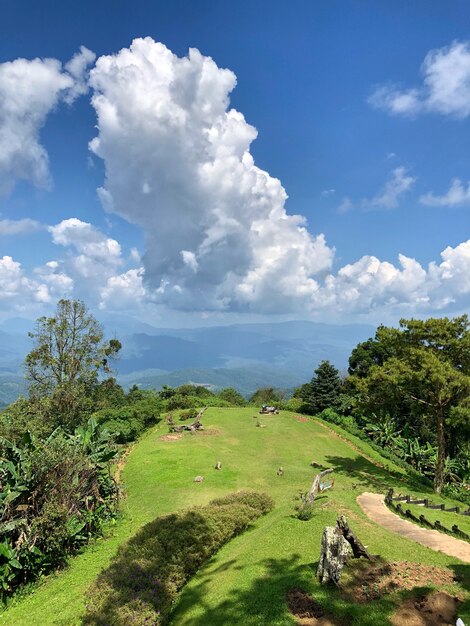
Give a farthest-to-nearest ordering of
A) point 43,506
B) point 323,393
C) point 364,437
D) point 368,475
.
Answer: point 323,393, point 364,437, point 368,475, point 43,506

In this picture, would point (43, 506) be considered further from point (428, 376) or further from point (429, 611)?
point (428, 376)

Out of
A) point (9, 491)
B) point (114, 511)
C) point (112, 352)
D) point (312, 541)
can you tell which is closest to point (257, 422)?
point (112, 352)

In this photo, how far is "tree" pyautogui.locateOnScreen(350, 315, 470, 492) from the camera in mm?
23734

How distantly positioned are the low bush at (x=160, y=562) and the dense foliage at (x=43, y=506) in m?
3.09

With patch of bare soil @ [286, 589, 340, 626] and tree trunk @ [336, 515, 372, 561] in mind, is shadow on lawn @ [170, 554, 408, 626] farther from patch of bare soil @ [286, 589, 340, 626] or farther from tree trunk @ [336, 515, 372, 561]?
tree trunk @ [336, 515, 372, 561]

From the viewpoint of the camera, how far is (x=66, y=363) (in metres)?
35.3

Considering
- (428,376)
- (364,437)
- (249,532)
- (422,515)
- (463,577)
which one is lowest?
(364,437)

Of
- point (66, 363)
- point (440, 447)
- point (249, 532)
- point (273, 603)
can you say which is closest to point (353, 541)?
point (273, 603)

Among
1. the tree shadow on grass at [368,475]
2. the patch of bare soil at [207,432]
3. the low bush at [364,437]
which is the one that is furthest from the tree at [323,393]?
the patch of bare soil at [207,432]

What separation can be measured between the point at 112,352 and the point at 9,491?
26189 millimetres

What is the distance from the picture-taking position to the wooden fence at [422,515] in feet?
55.2

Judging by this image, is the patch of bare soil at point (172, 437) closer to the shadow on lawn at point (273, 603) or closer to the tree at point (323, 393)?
the tree at point (323, 393)

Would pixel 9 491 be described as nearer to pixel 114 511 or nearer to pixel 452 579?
pixel 114 511

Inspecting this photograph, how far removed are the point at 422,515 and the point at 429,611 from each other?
34.2ft
